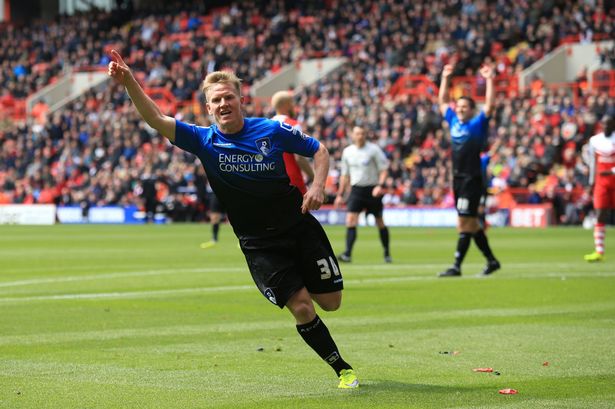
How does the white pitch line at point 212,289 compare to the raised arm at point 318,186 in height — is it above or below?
below

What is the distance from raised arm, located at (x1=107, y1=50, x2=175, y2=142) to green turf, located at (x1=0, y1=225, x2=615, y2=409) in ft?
5.68

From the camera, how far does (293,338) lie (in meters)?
10.9

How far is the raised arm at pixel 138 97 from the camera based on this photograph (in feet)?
26.5

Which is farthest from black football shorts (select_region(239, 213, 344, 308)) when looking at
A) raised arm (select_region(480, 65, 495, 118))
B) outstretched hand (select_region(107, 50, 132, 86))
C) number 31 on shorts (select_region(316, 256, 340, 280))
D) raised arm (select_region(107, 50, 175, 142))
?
raised arm (select_region(480, 65, 495, 118))

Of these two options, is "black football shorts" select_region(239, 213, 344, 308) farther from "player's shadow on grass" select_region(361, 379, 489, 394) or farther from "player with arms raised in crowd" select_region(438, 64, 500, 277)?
"player with arms raised in crowd" select_region(438, 64, 500, 277)

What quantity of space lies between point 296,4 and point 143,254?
35866mm

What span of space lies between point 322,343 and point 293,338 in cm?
276

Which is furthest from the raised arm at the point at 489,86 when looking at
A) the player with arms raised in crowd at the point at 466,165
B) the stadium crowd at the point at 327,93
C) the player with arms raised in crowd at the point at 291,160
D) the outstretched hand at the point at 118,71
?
the stadium crowd at the point at 327,93

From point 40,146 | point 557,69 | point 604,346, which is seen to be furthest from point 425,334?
point 40,146

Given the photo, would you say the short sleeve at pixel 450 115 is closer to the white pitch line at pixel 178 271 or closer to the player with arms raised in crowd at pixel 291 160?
the player with arms raised in crowd at pixel 291 160

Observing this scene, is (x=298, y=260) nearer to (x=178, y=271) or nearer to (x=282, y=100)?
(x=282, y=100)

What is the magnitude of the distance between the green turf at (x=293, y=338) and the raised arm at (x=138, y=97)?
173cm

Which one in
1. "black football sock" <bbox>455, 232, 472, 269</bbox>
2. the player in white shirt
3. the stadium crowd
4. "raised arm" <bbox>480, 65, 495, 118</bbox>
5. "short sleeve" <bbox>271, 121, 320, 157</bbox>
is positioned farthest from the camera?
the stadium crowd

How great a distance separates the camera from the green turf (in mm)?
7820
